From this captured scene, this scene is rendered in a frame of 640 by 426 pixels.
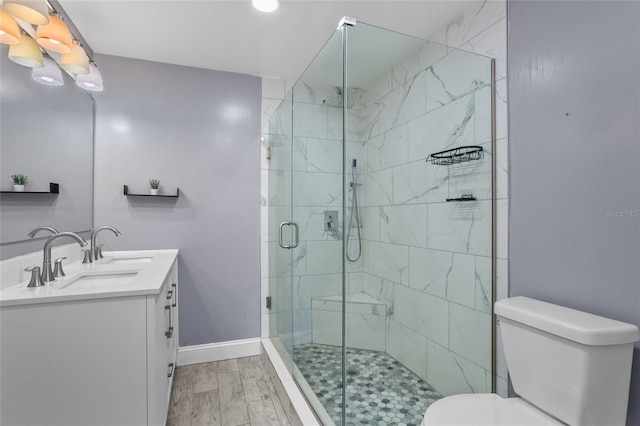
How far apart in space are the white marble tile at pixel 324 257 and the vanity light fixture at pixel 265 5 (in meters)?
1.40

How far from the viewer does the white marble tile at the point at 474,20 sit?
1.61 m

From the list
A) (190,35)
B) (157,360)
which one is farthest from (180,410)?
(190,35)

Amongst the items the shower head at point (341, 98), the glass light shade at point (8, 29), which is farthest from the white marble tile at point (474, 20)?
the glass light shade at point (8, 29)

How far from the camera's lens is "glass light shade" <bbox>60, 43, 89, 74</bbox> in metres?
1.70

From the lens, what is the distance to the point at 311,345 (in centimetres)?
199

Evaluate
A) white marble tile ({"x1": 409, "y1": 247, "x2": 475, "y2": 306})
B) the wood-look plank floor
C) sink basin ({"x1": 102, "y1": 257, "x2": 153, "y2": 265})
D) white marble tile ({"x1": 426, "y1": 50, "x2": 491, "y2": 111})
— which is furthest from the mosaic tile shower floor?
white marble tile ({"x1": 426, "y1": 50, "x2": 491, "y2": 111})

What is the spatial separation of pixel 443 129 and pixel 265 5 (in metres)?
1.25

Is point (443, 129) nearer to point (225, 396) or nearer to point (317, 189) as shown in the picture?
point (317, 189)

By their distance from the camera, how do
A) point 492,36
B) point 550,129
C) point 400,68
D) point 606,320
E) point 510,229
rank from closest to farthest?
1. point 606,320
2. point 550,129
3. point 510,229
4. point 492,36
5. point 400,68

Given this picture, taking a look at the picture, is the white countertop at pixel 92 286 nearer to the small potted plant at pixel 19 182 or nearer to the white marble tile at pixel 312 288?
the small potted plant at pixel 19 182

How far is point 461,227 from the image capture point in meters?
1.76

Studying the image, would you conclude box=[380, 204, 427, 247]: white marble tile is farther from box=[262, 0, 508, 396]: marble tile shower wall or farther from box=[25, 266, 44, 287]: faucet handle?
box=[25, 266, 44, 287]: faucet handle

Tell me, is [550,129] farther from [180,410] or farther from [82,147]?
[82,147]

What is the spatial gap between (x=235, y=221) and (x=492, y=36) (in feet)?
7.15
